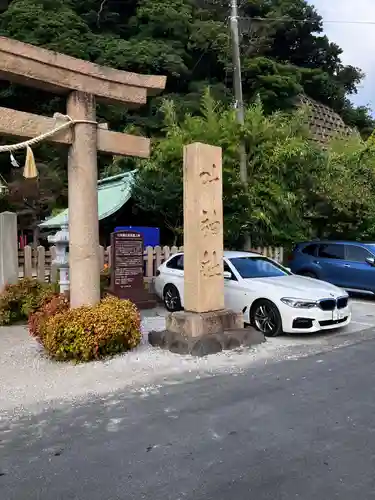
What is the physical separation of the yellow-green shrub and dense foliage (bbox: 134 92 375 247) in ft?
24.1

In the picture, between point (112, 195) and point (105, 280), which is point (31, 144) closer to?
point (105, 280)

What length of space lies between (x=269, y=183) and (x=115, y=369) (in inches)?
376

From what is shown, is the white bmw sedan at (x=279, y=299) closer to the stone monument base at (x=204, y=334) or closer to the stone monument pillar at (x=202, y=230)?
the stone monument base at (x=204, y=334)

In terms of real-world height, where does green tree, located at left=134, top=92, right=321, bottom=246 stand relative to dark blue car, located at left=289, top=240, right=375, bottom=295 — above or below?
above

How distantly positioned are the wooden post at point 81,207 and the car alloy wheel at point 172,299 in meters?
4.05

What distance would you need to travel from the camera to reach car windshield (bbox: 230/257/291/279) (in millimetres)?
9102

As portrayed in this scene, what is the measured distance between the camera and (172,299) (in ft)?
35.5

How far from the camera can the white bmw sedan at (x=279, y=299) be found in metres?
7.85

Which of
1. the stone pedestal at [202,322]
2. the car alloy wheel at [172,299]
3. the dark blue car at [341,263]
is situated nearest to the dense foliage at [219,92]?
the dark blue car at [341,263]

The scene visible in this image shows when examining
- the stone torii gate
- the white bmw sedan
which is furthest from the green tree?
the stone torii gate

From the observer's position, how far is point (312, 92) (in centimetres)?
3341

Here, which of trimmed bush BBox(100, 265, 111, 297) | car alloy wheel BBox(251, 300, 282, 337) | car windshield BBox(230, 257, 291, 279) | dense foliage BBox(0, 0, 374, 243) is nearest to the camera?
car alloy wheel BBox(251, 300, 282, 337)

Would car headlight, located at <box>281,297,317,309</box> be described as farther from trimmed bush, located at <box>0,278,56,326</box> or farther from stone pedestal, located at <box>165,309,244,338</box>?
trimmed bush, located at <box>0,278,56,326</box>

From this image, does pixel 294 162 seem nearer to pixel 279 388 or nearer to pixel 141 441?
pixel 279 388
